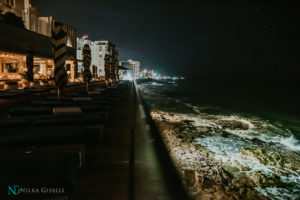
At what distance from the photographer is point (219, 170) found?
5.23m

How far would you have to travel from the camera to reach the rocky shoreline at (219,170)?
418 centimetres

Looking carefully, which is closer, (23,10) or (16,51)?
(16,51)

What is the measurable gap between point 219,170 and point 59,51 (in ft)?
21.4

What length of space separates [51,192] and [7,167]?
2.19 ft

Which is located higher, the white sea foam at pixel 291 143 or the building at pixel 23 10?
the building at pixel 23 10

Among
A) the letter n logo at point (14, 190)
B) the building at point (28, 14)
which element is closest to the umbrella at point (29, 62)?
the building at point (28, 14)

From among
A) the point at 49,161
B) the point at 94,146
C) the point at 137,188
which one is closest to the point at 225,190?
the point at 137,188

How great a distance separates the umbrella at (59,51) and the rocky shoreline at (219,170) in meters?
4.66

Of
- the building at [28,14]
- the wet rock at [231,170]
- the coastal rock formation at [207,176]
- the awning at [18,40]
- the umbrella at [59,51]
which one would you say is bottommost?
the wet rock at [231,170]

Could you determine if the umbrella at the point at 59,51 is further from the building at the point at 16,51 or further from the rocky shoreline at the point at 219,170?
the building at the point at 16,51

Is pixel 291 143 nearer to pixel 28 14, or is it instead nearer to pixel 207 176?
pixel 207 176

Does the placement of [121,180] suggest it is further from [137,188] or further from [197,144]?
[197,144]

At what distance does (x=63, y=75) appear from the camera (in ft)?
20.9

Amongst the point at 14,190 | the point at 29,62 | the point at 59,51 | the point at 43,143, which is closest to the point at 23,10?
the point at 29,62
